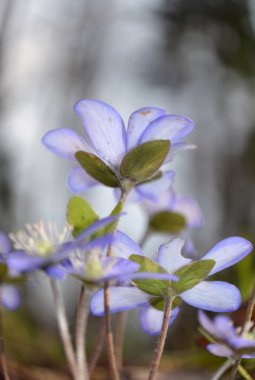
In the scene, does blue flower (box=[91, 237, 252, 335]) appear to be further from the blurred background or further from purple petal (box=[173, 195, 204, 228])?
the blurred background

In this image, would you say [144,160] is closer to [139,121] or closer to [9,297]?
[139,121]

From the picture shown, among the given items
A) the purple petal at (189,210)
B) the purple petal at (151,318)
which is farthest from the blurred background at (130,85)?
the purple petal at (151,318)

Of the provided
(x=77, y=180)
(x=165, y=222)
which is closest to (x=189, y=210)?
(x=165, y=222)

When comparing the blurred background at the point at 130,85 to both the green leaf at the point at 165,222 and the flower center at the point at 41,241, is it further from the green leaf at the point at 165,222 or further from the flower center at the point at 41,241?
the flower center at the point at 41,241

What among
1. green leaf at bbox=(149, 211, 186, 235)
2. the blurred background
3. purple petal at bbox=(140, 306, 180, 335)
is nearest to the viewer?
purple petal at bbox=(140, 306, 180, 335)

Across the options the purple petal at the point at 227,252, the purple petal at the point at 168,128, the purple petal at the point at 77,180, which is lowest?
the purple petal at the point at 227,252

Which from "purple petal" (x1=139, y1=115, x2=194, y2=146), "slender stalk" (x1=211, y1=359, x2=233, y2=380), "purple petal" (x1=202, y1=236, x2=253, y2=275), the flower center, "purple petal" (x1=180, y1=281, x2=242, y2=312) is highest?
"purple petal" (x1=139, y1=115, x2=194, y2=146)

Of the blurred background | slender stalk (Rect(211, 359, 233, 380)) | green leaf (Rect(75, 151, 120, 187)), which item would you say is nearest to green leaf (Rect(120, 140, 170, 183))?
green leaf (Rect(75, 151, 120, 187))
